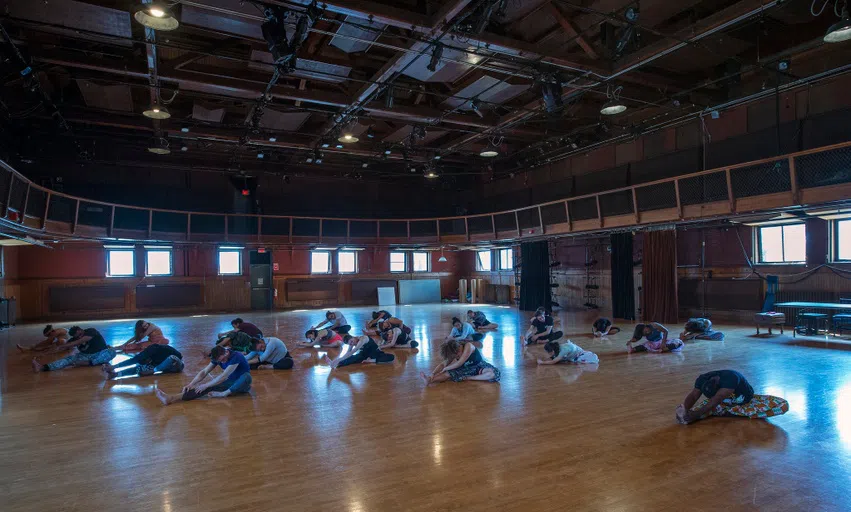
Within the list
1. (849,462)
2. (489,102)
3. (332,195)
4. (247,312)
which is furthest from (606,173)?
(247,312)

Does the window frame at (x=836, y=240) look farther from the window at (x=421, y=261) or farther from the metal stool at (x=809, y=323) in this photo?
the window at (x=421, y=261)

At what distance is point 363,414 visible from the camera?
5.05m

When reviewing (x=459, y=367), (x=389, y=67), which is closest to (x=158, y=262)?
(x=389, y=67)

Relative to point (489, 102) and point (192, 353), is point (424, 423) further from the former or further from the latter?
point (489, 102)

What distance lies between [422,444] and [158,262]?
17.0 metres

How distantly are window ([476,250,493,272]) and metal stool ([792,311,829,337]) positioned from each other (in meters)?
12.6

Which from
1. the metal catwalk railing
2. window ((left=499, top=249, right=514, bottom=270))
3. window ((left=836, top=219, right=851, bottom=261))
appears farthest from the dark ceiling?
window ((left=499, top=249, right=514, bottom=270))

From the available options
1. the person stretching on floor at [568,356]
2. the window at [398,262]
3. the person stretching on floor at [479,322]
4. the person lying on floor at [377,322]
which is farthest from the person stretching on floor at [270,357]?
the window at [398,262]

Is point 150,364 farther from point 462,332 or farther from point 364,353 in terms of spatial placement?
point 462,332

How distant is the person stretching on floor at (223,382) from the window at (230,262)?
1401cm

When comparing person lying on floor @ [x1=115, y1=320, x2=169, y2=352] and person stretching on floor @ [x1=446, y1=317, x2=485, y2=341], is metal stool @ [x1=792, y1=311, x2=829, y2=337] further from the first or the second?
person lying on floor @ [x1=115, y1=320, x2=169, y2=352]

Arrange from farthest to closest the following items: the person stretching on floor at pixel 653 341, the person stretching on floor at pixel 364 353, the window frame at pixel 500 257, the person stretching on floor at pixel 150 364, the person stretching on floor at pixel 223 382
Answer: the window frame at pixel 500 257 → the person stretching on floor at pixel 653 341 → the person stretching on floor at pixel 364 353 → the person stretching on floor at pixel 150 364 → the person stretching on floor at pixel 223 382

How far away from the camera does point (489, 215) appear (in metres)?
17.5

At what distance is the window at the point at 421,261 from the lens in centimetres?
2272
